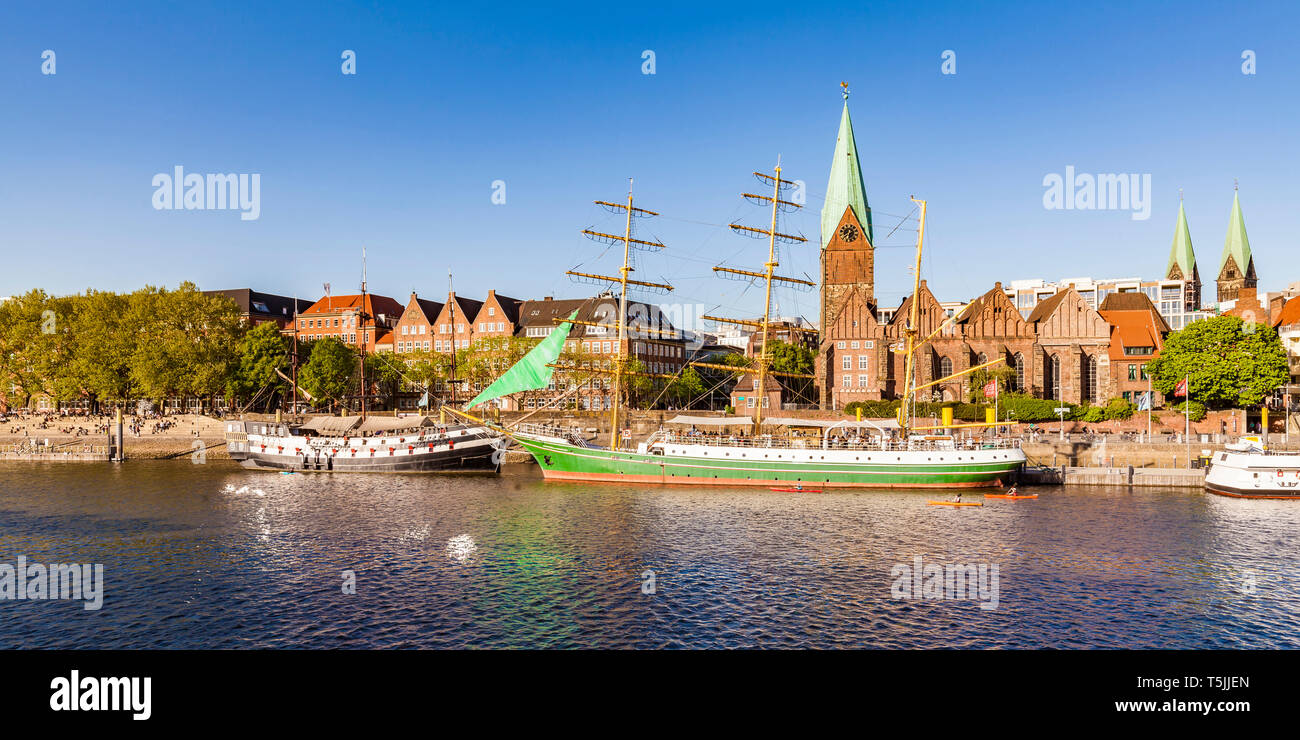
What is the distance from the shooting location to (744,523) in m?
39.4

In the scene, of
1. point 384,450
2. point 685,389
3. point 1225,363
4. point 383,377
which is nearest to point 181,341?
point 383,377

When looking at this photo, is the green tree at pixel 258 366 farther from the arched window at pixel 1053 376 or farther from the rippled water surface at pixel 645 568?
the arched window at pixel 1053 376

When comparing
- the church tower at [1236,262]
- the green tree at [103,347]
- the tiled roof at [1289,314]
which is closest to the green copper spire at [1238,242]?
the church tower at [1236,262]

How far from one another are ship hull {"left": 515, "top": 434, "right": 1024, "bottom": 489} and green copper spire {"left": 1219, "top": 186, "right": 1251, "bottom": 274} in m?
128

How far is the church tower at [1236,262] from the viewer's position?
147500mm

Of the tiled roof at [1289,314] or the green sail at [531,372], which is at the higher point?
the tiled roof at [1289,314]

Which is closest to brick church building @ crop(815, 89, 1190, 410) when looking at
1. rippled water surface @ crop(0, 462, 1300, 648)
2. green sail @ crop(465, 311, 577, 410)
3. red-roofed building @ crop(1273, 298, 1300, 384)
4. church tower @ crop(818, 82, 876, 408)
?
church tower @ crop(818, 82, 876, 408)

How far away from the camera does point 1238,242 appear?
5851 inches

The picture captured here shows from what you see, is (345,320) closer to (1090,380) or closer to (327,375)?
(327,375)

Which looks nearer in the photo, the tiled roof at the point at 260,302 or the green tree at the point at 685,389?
the green tree at the point at 685,389

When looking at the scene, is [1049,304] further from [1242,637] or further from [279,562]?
[279,562]

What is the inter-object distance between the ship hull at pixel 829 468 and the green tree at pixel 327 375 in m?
58.4

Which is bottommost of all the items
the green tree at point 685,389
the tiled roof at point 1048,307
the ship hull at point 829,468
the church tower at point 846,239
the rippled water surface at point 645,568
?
the rippled water surface at point 645,568
